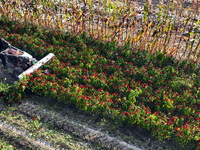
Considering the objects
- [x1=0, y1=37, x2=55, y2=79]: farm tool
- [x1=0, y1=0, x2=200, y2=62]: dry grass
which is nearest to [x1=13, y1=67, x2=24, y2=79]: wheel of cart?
[x1=0, y1=37, x2=55, y2=79]: farm tool

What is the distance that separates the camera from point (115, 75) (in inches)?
362

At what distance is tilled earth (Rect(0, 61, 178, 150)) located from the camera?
715cm

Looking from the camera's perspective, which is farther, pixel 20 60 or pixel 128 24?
pixel 128 24

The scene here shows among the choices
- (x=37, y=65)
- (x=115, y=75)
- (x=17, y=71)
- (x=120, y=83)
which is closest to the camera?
(x=120, y=83)

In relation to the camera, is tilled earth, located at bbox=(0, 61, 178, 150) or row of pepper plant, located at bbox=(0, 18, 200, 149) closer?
tilled earth, located at bbox=(0, 61, 178, 150)

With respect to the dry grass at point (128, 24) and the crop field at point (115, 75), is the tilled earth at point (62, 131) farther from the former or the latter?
the dry grass at point (128, 24)

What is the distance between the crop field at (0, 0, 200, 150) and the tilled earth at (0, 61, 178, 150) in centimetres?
20

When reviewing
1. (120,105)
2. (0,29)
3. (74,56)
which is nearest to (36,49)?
(74,56)

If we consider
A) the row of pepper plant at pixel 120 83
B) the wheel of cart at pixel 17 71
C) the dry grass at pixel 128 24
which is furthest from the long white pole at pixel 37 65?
the dry grass at pixel 128 24

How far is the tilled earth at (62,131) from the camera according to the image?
7.15 metres

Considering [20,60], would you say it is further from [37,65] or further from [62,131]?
[62,131]

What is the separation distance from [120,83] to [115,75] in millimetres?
443

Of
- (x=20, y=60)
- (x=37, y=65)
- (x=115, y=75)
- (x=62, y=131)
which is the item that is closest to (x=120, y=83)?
(x=115, y=75)

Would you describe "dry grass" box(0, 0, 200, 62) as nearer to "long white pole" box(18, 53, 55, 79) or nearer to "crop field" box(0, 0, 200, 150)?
"crop field" box(0, 0, 200, 150)
